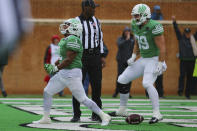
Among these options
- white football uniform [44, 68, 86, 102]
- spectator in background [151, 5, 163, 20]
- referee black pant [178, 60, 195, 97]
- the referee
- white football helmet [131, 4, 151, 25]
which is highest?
spectator in background [151, 5, 163, 20]

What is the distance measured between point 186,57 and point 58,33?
3.99 meters

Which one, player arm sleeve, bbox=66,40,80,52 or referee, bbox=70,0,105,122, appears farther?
referee, bbox=70,0,105,122

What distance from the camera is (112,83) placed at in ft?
57.0

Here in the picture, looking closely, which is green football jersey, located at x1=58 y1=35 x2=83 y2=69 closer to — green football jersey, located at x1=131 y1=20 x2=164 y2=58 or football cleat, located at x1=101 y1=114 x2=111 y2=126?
football cleat, located at x1=101 y1=114 x2=111 y2=126

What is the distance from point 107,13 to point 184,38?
106 inches

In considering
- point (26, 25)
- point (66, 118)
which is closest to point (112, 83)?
point (66, 118)

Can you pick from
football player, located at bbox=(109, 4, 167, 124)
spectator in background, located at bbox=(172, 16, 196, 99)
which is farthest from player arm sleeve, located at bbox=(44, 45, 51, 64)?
football player, located at bbox=(109, 4, 167, 124)

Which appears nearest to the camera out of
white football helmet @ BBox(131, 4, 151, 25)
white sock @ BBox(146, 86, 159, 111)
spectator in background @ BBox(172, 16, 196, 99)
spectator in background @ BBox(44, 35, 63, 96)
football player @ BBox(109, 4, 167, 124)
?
white sock @ BBox(146, 86, 159, 111)

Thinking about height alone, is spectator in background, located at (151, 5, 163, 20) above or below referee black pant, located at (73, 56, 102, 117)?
above

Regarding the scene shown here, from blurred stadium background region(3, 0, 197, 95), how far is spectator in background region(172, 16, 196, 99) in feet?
3.00

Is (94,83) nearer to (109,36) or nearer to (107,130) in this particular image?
(107,130)

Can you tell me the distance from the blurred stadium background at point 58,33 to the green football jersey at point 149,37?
8.58 metres

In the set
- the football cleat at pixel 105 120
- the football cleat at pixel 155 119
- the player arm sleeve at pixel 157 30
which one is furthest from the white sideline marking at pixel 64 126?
the player arm sleeve at pixel 157 30

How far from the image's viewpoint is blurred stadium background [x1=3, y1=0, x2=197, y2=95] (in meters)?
17.1
